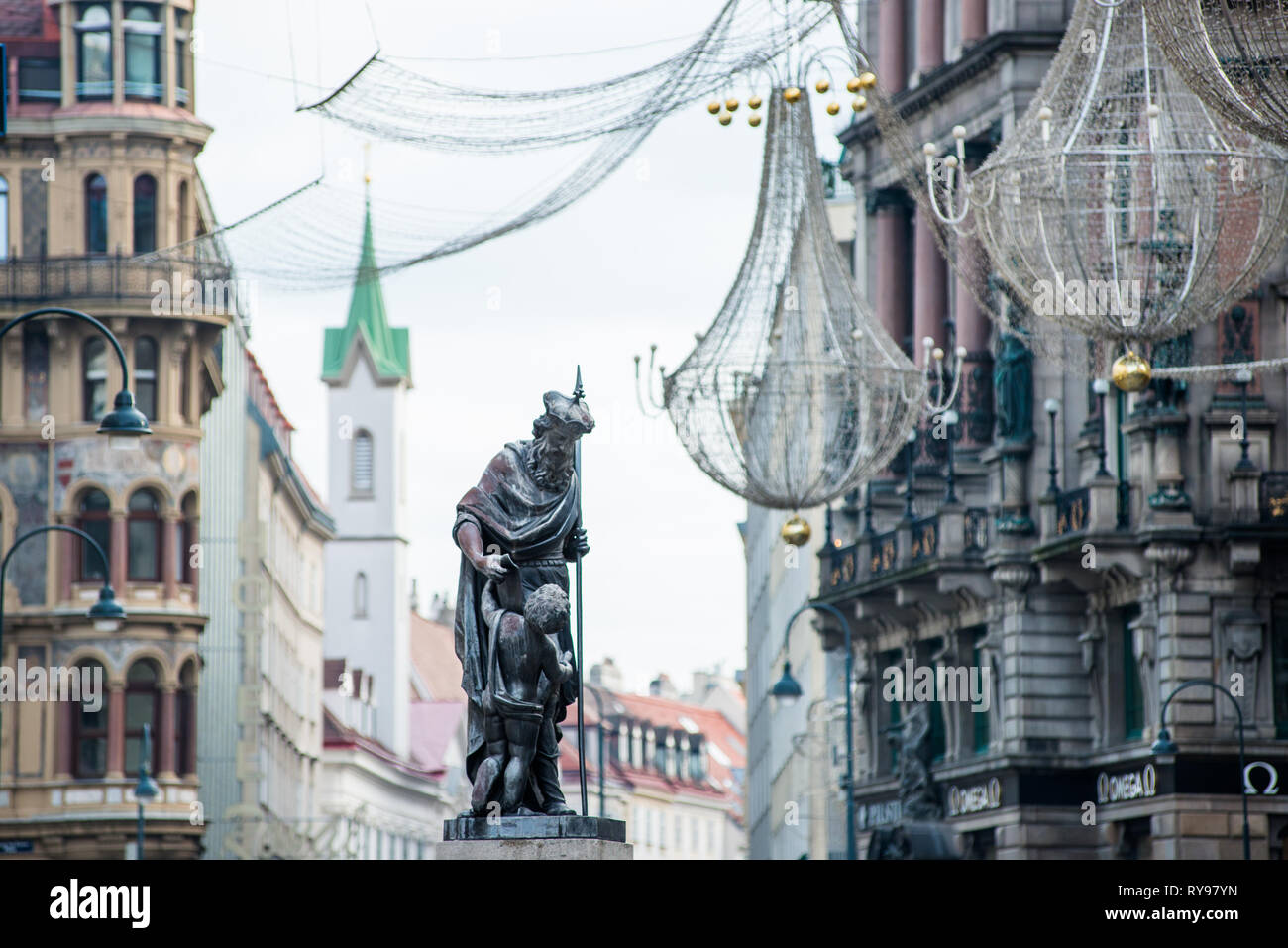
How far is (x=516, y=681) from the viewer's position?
19062 mm

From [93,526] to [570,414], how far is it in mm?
61709

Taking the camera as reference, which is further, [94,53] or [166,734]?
[94,53]

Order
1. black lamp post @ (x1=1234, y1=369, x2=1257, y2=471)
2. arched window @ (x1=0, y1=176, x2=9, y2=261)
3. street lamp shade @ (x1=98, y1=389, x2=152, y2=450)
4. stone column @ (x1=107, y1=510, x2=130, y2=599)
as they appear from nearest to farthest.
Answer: street lamp shade @ (x1=98, y1=389, x2=152, y2=450)
black lamp post @ (x1=1234, y1=369, x2=1257, y2=471)
stone column @ (x1=107, y1=510, x2=130, y2=599)
arched window @ (x1=0, y1=176, x2=9, y2=261)

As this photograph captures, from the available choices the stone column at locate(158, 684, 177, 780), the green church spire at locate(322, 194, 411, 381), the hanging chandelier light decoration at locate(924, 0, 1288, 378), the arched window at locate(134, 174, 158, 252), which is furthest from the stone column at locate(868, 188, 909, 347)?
the green church spire at locate(322, 194, 411, 381)

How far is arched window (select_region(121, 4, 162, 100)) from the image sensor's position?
80.2 metres

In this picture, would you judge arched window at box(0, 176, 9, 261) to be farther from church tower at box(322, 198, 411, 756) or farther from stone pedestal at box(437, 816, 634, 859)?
church tower at box(322, 198, 411, 756)

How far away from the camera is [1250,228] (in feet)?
131

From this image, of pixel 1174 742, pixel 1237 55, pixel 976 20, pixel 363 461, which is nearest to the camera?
pixel 1237 55

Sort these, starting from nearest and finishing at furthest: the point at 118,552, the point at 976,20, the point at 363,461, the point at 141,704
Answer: the point at 976,20 < the point at 141,704 < the point at 118,552 < the point at 363,461

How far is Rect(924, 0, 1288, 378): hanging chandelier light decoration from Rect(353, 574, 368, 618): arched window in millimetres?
131949

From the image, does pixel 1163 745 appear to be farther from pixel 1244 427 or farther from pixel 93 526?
pixel 93 526

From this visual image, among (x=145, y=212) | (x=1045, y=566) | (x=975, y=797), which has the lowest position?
(x=975, y=797)

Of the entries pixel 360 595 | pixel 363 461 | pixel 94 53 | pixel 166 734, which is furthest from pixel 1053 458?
pixel 363 461

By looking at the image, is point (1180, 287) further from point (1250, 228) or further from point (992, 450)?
point (992, 450)
